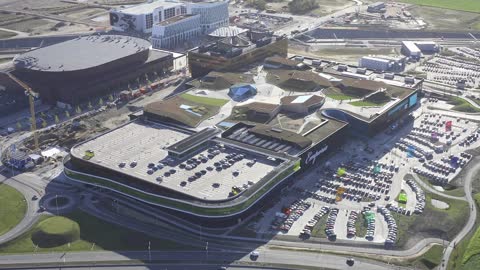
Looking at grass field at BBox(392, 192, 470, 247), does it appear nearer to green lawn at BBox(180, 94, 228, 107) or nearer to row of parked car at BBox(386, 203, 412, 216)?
row of parked car at BBox(386, 203, 412, 216)

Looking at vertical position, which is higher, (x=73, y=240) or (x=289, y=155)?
(x=289, y=155)

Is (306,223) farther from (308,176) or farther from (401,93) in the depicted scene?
(401,93)

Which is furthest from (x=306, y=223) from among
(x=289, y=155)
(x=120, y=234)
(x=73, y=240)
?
(x=73, y=240)

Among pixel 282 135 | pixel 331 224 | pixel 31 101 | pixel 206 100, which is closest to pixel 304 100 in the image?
pixel 282 135

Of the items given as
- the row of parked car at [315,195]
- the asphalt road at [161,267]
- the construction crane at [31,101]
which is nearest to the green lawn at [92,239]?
the asphalt road at [161,267]

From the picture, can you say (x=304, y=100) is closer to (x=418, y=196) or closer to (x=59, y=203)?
(x=418, y=196)

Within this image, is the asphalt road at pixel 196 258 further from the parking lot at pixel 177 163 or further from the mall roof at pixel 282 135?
the mall roof at pixel 282 135

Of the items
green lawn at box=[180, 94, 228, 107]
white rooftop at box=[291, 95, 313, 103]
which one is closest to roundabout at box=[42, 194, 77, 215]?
green lawn at box=[180, 94, 228, 107]
